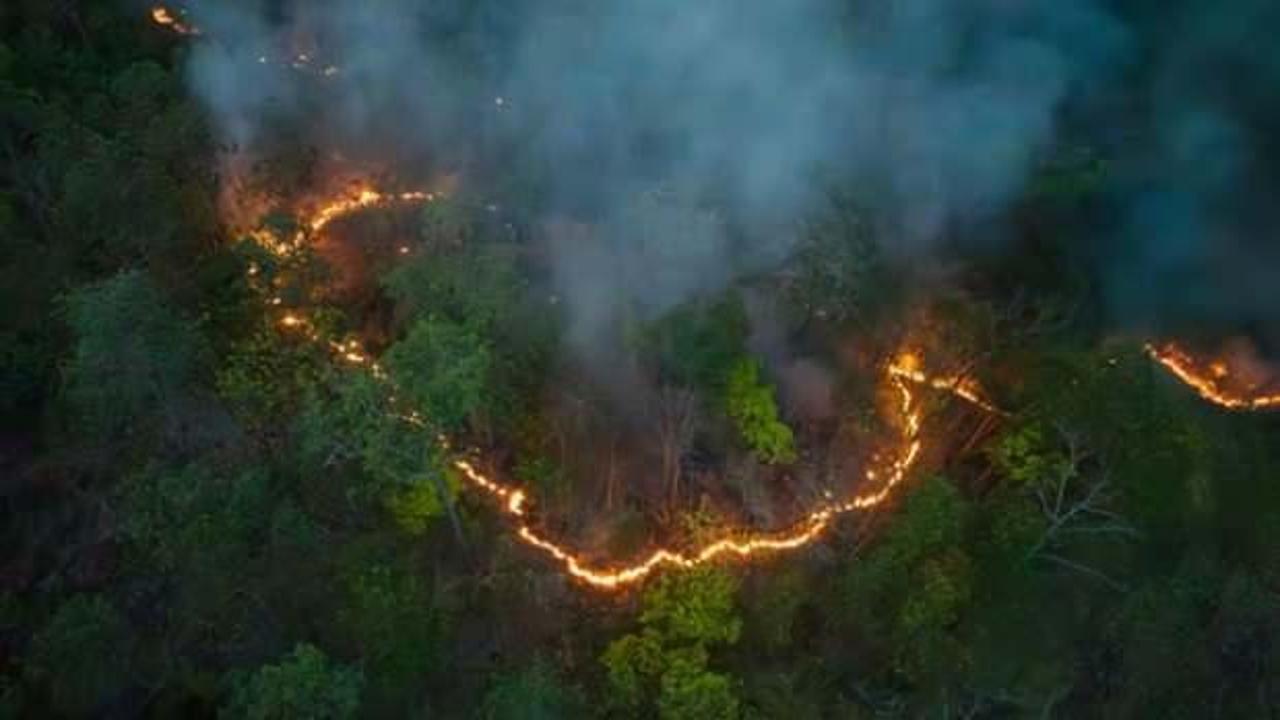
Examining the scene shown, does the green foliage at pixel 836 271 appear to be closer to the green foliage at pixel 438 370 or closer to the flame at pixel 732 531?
the flame at pixel 732 531

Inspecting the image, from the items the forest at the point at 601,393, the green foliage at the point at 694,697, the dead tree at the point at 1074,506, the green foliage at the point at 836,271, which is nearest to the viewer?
the green foliage at the point at 694,697

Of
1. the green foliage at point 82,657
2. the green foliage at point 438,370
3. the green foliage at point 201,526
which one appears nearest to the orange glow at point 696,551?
A: the green foliage at point 438,370

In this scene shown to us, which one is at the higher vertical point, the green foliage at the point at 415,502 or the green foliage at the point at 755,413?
the green foliage at the point at 755,413

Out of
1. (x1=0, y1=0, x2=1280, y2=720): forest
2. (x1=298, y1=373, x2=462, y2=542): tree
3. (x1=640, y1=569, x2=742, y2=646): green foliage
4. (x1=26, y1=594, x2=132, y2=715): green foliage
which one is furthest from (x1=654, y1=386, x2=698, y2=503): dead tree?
(x1=26, y1=594, x2=132, y2=715): green foliage

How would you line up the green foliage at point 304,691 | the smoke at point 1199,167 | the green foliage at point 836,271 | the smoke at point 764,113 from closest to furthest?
the green foliage at point 304,691
the green foliage at point 836,271
the smoke at point 764,113
the smoke at point 1199,167

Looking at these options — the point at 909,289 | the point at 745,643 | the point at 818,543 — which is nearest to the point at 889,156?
the point at 909,289

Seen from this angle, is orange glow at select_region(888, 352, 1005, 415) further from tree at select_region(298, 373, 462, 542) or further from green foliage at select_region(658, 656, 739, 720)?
tree at select_region(298, 373, 462, 542)

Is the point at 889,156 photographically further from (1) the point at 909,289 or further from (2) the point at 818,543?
(2) the point at 818,543

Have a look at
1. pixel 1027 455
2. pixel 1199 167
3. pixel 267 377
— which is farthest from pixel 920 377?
pixel 267 377
